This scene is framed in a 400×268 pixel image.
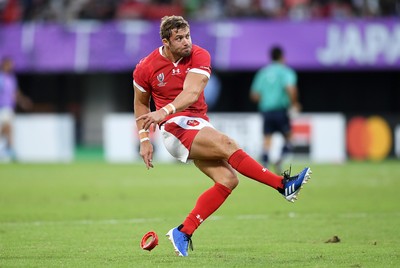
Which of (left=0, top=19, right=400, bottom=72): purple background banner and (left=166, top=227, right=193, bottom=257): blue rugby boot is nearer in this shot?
(left=166, top=227, right=193, bottom=257): blue rugby boot

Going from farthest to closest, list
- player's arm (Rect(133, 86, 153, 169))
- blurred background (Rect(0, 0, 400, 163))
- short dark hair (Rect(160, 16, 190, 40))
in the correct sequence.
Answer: blurred background (Rect(0, 0, 400, 163)) < player's arm (Rect(133, 86, 153, 169)) < short dark hair (Rect(160, 16, 190, 40))

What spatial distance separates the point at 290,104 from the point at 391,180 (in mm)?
2565

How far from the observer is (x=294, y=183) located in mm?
8180

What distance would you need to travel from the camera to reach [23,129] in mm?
25750

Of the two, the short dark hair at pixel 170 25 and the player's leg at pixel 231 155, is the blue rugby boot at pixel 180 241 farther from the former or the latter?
the short dark hair at pixel 170 25

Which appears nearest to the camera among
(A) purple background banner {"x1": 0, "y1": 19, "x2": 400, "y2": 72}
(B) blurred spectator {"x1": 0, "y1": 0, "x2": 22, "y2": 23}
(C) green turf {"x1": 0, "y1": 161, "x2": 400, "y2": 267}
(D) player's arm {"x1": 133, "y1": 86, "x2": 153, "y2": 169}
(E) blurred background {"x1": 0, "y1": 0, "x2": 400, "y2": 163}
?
(C) green turf {"x1": 0, "y1": 161, "x2": 400, "y2": 267}

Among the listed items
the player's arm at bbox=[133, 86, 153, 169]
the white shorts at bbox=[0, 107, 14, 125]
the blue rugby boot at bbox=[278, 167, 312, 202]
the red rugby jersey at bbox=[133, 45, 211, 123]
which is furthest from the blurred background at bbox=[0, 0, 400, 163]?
the blue rugby boot at bbox=[278, 167, 312, 202]

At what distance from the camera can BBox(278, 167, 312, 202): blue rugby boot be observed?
26.8ft

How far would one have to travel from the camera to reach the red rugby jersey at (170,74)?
8633 mm

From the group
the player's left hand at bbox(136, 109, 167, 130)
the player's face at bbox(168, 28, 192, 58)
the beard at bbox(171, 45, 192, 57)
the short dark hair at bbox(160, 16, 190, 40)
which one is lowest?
the player's left hand at bbox(136, 109, 167, 130)

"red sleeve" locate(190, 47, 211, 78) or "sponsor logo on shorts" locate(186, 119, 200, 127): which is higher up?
"red sleeve" locate(190, 47, 211, 78)

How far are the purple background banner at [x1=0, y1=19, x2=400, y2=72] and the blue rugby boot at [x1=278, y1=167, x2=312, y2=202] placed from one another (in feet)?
59.7

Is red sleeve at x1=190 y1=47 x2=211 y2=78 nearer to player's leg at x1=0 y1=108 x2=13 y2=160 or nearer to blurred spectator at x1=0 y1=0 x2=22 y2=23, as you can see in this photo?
player's leg at x1=0 y1=108 x2=13 y2=160

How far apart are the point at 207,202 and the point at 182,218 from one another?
11.4ft
